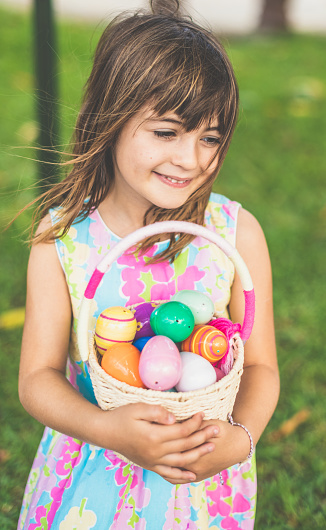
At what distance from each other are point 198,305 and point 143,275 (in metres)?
0.29

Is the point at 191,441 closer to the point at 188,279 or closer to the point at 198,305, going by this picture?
the point at 198,305

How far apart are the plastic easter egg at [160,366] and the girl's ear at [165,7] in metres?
0.97

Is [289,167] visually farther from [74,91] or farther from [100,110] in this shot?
[100,110]

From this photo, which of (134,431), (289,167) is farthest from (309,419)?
(289,167)

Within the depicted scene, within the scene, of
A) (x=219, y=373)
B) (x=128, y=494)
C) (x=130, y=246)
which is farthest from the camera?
(x=128, y=494)

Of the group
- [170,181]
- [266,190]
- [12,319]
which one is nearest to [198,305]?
[170,181]

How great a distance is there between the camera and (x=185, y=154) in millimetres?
1528

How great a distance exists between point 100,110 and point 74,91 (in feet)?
12.5

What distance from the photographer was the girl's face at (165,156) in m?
1.53

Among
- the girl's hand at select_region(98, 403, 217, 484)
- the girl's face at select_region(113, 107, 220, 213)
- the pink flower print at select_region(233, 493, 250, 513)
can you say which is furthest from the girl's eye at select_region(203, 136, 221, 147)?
the pink flower print at select_region(233, 493, 250, 513)

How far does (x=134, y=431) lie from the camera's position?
1.28 m

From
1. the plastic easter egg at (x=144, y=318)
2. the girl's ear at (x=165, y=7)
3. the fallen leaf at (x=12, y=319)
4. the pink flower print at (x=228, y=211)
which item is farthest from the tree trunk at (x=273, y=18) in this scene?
the plastic easter egg at (x=144, y=318)

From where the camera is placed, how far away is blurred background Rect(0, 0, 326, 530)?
2.31 m

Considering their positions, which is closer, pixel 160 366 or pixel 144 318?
pixel 160 366
